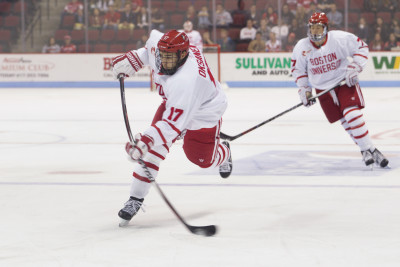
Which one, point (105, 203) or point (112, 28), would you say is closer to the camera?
point (105, 203)

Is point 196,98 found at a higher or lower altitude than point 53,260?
higher

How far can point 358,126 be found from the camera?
561cm

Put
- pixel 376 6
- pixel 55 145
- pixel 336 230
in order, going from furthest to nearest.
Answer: pixel 376 6
pixel 55 145
pixel 336 230

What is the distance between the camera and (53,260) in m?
3.13

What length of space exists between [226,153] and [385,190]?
36.1 inches

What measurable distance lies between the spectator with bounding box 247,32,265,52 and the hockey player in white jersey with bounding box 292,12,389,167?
8.57 meters

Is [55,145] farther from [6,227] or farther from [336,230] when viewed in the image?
[336,230]

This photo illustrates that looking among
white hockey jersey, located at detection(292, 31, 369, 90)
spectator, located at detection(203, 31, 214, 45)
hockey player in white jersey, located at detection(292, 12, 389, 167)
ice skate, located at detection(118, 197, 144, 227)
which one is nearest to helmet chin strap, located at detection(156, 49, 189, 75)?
ice skate, located at detection(118, 197, 144, 227)

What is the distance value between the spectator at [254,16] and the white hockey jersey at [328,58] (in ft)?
29.1

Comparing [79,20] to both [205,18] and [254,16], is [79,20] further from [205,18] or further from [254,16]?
[254,16]

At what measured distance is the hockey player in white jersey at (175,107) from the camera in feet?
11.7

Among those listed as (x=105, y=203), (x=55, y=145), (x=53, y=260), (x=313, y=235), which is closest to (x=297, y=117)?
(x=55, y=145)

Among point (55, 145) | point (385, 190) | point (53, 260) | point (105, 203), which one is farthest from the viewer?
point (55, 145)

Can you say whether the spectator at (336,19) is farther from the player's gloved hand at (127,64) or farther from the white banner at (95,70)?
the player's gloved hand at (127,64)
